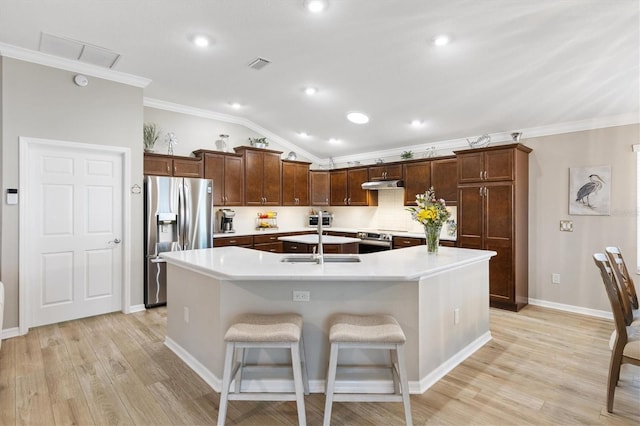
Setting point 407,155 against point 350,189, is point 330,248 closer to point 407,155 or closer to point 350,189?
point 350,189

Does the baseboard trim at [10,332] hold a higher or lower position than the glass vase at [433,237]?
lower

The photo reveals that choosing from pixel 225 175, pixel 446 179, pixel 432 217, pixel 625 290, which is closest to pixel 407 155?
pixel 446 179

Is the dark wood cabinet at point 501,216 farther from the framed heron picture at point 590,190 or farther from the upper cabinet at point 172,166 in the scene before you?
the upper cabinet at point 172,166

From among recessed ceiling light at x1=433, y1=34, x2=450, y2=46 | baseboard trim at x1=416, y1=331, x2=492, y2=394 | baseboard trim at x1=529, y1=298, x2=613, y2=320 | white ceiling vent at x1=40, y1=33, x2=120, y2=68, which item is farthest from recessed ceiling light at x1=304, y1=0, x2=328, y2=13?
baseboard trim at x1=529, y1=298, x2=613, y2=320

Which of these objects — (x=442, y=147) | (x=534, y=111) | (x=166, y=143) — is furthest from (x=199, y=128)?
(x=534, y=111)

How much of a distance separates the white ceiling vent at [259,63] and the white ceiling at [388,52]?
0.23 ft

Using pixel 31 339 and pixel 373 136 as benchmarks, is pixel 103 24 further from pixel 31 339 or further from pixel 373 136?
pixel 373 136

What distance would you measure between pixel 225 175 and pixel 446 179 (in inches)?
138

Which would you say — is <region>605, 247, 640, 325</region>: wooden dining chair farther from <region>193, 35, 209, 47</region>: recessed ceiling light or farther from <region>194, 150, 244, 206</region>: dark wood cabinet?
<region>194, 150, 244, 206</region>: dark wood cabinet

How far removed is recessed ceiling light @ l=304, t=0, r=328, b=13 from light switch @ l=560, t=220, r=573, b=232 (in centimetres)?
393

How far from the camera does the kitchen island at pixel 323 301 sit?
7.67 feet

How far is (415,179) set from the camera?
18.3 ft

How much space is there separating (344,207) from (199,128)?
324cm

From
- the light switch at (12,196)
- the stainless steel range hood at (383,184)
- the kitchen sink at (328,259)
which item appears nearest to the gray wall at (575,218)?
the stainless steel range hood at (383,184)
